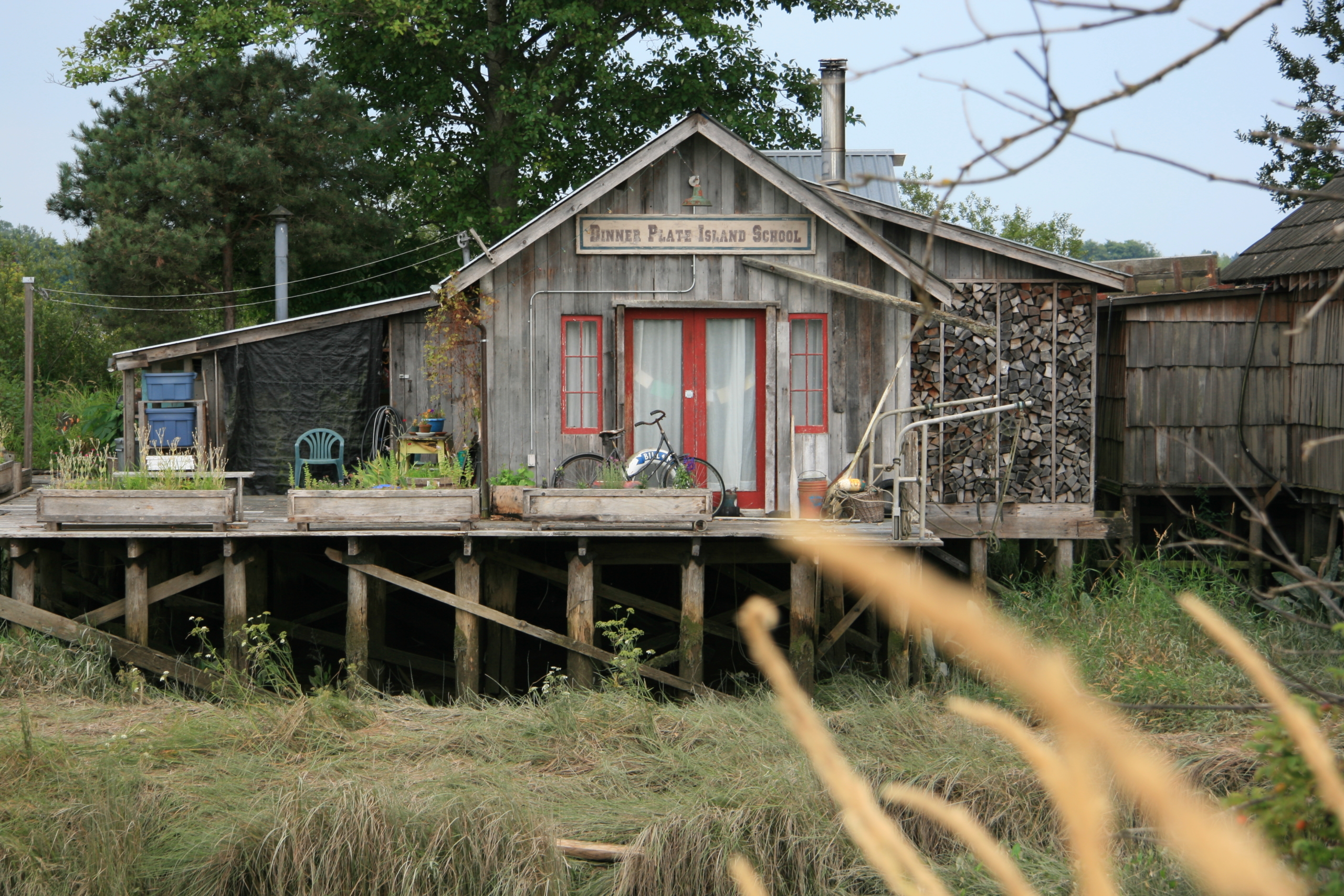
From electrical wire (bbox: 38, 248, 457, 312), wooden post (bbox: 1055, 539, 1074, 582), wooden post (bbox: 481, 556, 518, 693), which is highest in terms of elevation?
electrical wire (bbox: 38, 248, 457, 312)

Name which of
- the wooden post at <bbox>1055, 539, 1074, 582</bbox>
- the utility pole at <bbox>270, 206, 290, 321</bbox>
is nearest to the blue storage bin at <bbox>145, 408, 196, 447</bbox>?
the utility pole at <bbox>270, 206, 290, 321</bbox>

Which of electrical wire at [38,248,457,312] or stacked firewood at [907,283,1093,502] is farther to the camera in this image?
electrical wire at [38,248,457,312]

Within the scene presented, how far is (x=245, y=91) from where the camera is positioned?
2069 cm

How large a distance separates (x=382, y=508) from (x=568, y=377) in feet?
7.44

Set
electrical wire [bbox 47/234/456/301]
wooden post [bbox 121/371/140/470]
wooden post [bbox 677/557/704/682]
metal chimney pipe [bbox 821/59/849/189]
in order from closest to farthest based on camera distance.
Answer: wooden post [bbox 677/557/704/682]
metal chimney pipe [bbox 821/59/849/189]
wooden post [bbox 121/371/140/470]
electrical wire [bbox 47/234/456/301]

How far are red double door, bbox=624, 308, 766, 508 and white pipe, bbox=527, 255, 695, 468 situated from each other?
0.19 m

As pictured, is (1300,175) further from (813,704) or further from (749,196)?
(813,704)

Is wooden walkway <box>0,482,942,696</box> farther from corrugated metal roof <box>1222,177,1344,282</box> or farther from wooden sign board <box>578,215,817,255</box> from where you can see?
corrugated metal roof <box>1222,177,1344,282</box>

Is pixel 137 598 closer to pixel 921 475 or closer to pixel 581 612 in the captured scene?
pixel 581 612

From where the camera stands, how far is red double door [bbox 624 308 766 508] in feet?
37.9

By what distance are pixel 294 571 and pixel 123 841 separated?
7181 mm

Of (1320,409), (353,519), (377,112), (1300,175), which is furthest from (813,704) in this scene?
(377,112)

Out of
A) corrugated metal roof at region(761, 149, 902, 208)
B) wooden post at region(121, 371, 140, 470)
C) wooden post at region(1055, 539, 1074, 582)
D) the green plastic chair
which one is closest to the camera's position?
wooden post at region(1055, 539, 1074, 582)

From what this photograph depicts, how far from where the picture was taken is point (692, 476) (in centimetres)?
1141
